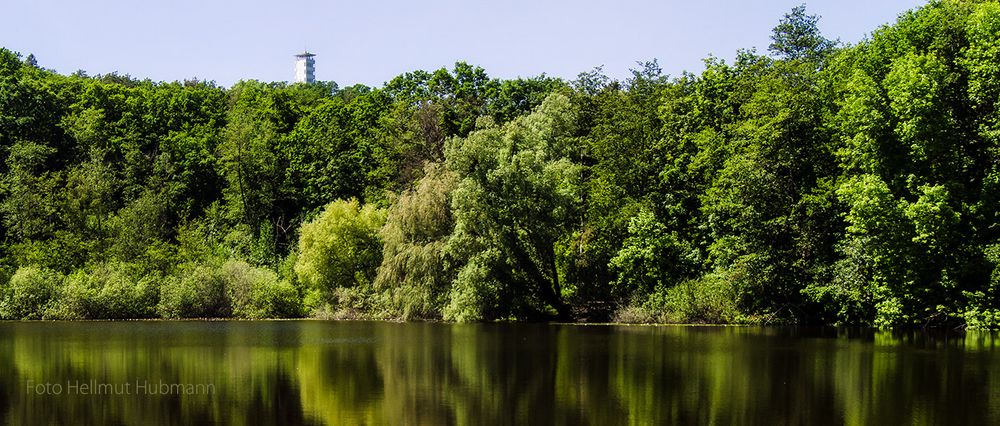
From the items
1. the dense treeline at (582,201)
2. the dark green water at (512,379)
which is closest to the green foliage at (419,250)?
the dense treeline at (582,201)

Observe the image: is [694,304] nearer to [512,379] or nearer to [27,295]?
[512,379]

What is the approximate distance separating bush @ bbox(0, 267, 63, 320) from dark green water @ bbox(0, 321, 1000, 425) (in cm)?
1930

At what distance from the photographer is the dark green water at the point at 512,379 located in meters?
19.1

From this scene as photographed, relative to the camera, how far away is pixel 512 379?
81.2 ft

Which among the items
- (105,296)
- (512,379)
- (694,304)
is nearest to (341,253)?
(105,296)

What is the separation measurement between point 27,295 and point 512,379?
1705 inches

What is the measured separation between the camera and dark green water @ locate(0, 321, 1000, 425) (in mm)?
19141

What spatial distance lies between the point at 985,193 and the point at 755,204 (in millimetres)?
9603

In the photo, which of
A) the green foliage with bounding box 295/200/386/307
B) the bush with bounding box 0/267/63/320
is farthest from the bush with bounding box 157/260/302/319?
the bush with bounding box 0/267/63/320

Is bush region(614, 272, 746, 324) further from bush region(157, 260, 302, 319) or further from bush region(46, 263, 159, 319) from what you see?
bush region(46, 263, 159, 319)

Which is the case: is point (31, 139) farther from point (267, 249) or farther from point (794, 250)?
point (794, 250)

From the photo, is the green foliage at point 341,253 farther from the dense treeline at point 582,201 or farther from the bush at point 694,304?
the bush at point 694,304

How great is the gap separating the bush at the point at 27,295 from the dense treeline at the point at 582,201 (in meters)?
0.12

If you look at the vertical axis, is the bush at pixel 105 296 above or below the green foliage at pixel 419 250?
below
